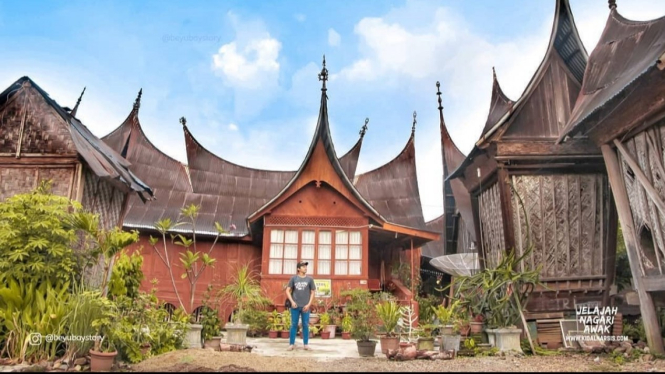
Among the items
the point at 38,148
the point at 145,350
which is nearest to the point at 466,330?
the point at 145,350

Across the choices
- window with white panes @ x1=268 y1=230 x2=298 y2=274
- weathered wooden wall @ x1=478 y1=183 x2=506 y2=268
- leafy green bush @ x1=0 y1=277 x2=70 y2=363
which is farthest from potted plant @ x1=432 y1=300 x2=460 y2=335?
window with white panes @ x1=268 y1=230 x2=298 y2=274

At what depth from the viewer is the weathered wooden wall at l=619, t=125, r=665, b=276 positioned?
6.80 meters

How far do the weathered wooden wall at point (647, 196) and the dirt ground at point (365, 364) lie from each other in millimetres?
1462

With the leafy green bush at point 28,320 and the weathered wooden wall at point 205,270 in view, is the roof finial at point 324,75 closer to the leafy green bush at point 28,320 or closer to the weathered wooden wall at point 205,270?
→ the weathered wooden wall at point 205,270

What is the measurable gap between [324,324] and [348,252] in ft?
7.70

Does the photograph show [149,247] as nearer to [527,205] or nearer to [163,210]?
[163,210]

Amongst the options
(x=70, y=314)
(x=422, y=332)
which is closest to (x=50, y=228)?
(x=70, y=314)

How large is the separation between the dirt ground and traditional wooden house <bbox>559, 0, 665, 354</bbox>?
1275 mm

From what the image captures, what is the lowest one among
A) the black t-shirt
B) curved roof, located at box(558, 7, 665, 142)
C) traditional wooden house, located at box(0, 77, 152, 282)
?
the black t-shirt

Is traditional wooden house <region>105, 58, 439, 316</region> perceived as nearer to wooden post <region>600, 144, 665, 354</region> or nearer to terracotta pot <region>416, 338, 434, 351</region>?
terracotta pot <region>416, 338, 434, 351</region>

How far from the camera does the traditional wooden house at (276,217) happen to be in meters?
12.7

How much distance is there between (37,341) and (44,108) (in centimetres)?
380

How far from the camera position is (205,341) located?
7363mm

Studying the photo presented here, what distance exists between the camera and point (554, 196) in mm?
8891
